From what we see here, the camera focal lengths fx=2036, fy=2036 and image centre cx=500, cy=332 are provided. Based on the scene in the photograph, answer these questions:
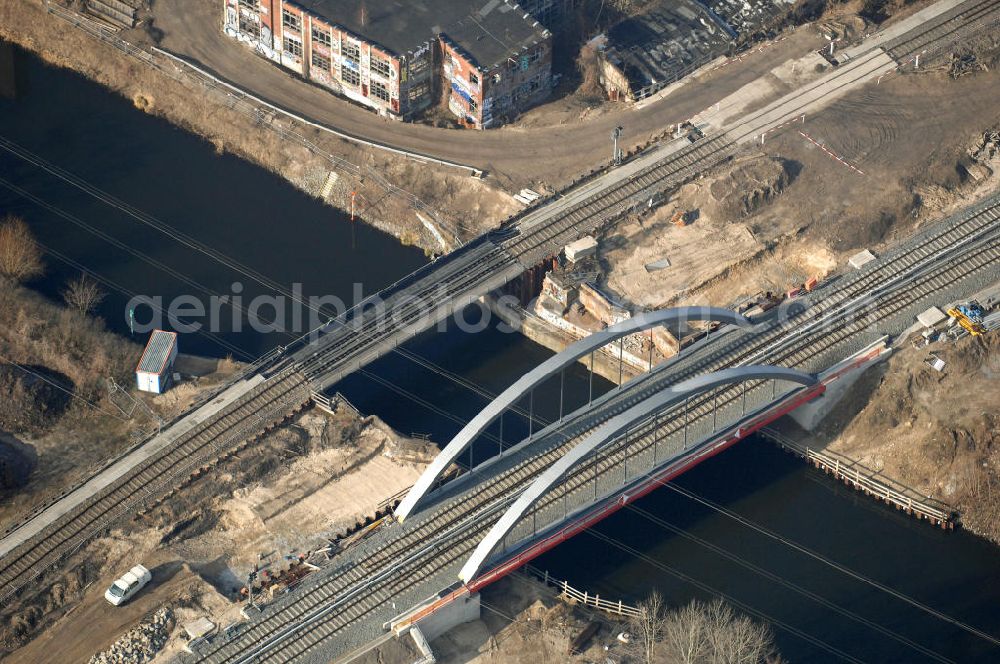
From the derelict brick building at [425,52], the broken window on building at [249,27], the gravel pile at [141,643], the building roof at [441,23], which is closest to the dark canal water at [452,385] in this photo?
the broken window on building at [249,27]

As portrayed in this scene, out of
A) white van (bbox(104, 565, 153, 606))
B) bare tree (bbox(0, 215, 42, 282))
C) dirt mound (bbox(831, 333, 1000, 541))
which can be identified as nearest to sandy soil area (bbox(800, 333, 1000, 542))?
dirt mound (bbox(831, 333, 1000, 541))

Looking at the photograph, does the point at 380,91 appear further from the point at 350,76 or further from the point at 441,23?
the point at 441,23

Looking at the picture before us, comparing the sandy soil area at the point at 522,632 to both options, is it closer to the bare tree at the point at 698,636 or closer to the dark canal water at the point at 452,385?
the bare tree at the point at 698,636

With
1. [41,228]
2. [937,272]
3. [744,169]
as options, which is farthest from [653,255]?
[41,228]

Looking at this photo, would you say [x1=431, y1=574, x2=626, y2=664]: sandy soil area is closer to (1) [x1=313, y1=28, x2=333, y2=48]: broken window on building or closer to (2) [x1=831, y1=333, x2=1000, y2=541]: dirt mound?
(2) [x1=831, y1=333, x2=1000, y2=541]: dirt mound

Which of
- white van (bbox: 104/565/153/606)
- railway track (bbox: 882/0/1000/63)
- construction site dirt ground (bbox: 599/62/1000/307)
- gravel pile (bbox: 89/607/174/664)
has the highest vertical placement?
railway track (bbox: 882/0/1000/63)

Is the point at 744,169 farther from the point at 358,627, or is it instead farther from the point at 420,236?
the point at 358,627
